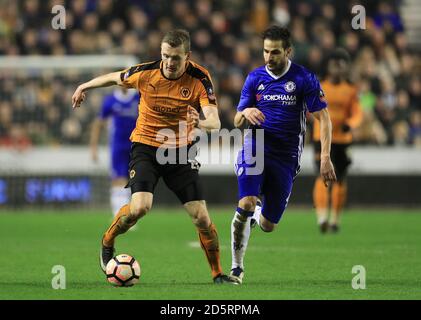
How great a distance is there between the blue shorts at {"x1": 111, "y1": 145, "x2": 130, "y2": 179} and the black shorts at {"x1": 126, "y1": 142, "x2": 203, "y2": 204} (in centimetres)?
618

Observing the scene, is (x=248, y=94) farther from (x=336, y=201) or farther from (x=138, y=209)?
(x=336, y=201)

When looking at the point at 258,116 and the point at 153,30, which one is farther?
the point at 153,30

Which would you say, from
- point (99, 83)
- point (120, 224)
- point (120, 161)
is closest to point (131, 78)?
point (99, 83)

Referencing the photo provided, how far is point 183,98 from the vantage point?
28.2 ft

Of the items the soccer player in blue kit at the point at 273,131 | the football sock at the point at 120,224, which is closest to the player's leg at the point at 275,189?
the soccer player in blue kit at the point at 273,131

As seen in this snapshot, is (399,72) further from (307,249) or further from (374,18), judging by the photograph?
(307,249)

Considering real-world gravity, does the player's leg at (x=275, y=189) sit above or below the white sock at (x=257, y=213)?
above

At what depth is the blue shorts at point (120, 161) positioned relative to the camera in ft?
48.6

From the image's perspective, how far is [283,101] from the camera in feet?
29.2

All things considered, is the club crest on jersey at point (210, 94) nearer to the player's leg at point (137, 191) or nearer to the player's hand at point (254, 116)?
the player's hand at point (254, 116)

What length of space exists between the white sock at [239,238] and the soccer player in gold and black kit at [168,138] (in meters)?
0.19
